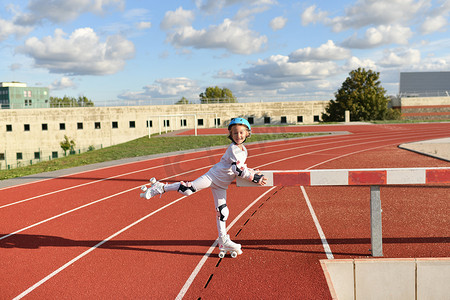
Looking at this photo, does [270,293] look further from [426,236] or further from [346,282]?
[426,236]

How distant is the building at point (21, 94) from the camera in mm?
122688

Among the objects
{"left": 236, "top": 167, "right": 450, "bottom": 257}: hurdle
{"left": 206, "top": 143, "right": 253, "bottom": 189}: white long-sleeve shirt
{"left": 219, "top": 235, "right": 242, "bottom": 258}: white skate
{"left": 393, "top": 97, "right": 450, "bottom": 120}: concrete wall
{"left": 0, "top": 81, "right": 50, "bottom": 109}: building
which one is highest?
{"left": 0, "top": 81, "right": 50, "bottom": 109}: building

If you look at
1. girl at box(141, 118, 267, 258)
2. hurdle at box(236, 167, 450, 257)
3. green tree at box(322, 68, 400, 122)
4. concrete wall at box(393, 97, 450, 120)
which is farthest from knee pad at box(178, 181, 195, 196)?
concrete wall at box(393, 97, 450, 120)

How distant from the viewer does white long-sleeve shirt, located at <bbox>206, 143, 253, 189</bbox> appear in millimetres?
4211

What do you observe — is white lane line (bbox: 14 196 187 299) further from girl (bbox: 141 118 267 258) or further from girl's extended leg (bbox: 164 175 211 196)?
girl's extended leg (bbox: 164 175 211 196)

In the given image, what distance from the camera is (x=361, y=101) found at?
4606cm

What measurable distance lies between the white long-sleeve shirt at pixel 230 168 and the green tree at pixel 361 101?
43935 mm

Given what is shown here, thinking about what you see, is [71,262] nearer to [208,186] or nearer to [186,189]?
[186,189]

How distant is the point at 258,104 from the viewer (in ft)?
152

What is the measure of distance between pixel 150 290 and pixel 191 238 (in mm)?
1732

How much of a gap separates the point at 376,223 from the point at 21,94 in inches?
5733

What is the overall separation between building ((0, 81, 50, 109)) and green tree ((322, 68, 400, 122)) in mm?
107909

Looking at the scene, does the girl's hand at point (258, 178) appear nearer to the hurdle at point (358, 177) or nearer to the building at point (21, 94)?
the hurdle at point (358, 177)

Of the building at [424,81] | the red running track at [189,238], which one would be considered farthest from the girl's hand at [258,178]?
the building at [424,81]
